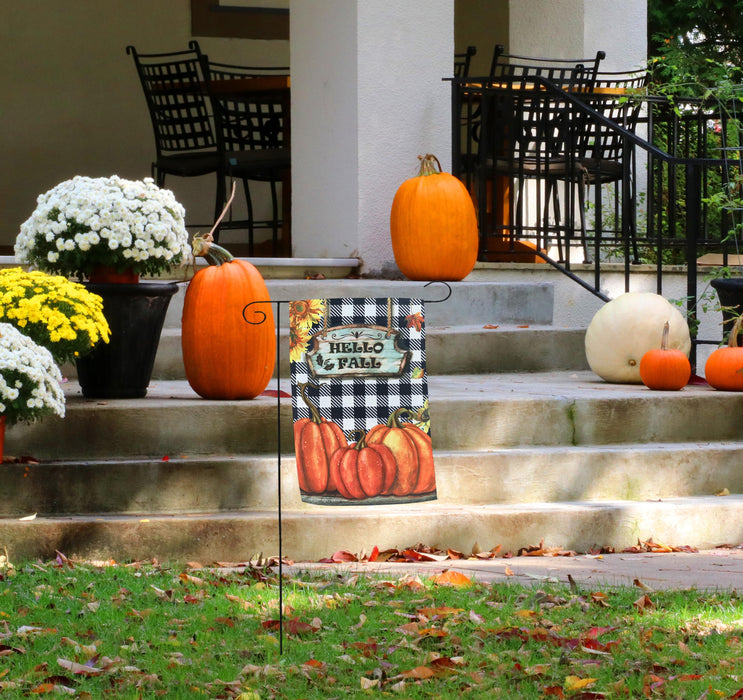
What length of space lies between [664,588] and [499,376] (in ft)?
6.57

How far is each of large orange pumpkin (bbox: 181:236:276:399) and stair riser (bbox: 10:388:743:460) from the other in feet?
0.32

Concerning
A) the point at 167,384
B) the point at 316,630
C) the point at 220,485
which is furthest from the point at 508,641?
the point at 167,384

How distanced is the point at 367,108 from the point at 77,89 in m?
3.94

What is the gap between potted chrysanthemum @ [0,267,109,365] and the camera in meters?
3.85

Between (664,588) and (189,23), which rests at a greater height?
(189,23)

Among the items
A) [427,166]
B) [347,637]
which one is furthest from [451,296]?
[347,637]

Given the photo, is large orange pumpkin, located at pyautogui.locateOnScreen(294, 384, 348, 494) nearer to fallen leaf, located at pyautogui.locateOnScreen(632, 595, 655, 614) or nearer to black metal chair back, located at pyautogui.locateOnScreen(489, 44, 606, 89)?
fallen leaf, located at pyautogui.locateOnScreen(632, 595, 655, 614)

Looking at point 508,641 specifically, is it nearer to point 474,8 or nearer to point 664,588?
point 664,588

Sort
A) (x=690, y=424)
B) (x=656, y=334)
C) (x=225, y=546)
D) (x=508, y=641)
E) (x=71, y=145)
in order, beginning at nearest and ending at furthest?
(x=508, y=641) < (x=225, y=546) < (x=690, y=424) < (x=656, y=334) < (x=71, y=145)

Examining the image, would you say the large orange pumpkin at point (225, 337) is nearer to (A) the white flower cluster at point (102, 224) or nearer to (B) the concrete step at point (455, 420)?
(B) the concrete step at point (455, 420)

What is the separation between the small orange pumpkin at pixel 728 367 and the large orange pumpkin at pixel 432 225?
1400mm

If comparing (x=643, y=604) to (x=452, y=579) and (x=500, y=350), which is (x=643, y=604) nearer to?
(x=452, y=579)

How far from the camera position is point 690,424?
4.56m

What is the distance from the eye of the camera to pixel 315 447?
3.19 metres
